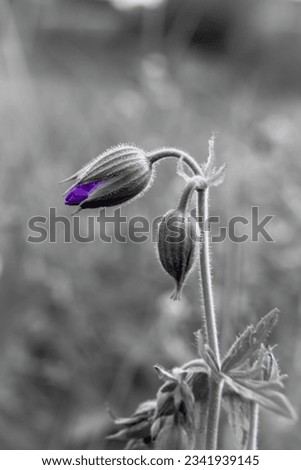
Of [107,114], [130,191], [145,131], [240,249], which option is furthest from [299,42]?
[130,191]

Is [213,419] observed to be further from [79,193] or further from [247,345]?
[79,193]

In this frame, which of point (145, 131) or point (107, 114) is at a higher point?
point (107, 114)

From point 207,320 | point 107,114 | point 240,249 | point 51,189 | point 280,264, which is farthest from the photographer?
point 107,114

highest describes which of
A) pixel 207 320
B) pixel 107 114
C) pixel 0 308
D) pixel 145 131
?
pixel 107 114

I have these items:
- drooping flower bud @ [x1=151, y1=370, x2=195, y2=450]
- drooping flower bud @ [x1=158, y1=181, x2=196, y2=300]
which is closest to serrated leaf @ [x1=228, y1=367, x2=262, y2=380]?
drooping flower bud @ [x1=151, y1=370, x2=195, y2=450]

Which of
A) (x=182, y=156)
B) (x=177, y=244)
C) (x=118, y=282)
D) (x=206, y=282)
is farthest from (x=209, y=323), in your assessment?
(x=118, y=282)

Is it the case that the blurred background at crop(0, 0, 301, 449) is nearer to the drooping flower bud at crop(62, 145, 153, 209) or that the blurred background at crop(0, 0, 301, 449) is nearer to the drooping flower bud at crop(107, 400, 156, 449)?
the drooping flower bud at crop(62, 145, 153, 209)

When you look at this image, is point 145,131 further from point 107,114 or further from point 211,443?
point 211,443
